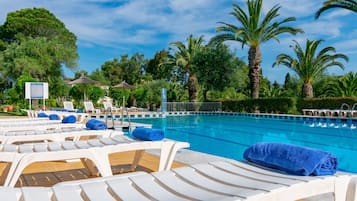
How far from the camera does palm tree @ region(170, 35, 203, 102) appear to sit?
83.0ft

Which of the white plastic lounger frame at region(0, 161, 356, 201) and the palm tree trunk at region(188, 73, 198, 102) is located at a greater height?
the palm tree trunk at region(188, 73, 198, 102)

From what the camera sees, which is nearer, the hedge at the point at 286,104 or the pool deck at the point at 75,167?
the pool deck at the point at 75,167

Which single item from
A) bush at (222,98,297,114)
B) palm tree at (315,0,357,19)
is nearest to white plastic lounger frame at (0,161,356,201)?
palm tree at (315,0,357,19)

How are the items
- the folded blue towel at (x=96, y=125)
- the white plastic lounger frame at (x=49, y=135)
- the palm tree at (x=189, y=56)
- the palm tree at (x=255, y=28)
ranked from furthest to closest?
the palm tree at (x=189, y=56)
the palm tree at (x=255, y=28)
the folded blue towel at (x=96, y=125)
the white plastic lounger frame at (x=49, y=135)

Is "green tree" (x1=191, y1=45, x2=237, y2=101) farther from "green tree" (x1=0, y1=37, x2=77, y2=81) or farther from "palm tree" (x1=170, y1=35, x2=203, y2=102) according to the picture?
"green tree" (x1=0, y1=37, x2=77, y2=81)

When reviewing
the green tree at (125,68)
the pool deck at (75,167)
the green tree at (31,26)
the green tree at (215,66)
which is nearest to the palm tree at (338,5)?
the green tree at (215,66)

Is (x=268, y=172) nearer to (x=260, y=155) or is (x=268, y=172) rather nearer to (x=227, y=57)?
(x=260, y=155)

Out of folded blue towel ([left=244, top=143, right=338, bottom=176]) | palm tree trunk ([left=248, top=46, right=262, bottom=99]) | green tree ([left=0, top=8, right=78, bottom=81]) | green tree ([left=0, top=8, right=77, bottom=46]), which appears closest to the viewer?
folded blue towel ([left=244, top=143, right=338, bottom=176])

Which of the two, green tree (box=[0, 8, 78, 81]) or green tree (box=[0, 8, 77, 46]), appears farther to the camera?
green tree (box=[0, 8, 77, 46])

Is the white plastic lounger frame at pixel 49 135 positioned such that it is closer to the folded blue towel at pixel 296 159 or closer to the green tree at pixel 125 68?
the folded blue towel at pixel 296 159

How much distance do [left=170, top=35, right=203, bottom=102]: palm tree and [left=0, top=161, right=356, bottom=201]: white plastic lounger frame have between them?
22764 millimetres

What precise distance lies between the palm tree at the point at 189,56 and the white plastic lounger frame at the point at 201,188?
22.8m

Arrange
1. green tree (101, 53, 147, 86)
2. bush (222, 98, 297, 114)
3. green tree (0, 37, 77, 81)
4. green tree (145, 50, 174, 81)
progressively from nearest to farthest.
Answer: bush (222, 98, 297, 114), green tree (0, 37, 77, 81), green tree (145, 50, 174, 81), green tree (101, 53, 147, 86)

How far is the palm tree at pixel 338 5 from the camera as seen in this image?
49.2ft
